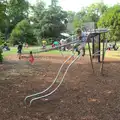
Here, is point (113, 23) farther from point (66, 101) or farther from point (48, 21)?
point (48, 21)

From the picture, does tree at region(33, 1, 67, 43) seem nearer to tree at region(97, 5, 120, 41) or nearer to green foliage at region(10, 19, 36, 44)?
green foliage at region(10, 19, 36, 44)

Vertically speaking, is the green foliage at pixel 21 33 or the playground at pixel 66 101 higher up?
the green foliage at pixel 21 33

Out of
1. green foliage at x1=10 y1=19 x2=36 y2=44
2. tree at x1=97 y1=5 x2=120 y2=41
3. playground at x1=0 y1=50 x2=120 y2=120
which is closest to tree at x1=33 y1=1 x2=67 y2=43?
green foliage at x1=10 y1=19 x2=36 y2=44

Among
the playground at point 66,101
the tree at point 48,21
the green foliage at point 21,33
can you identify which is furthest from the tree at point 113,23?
the tree at point 48,21

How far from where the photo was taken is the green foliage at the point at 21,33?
38.0 metres

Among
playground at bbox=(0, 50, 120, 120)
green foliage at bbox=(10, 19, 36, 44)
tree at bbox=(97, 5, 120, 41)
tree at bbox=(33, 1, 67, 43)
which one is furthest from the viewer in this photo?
tree at bbox=(33, 1, 67, 43)

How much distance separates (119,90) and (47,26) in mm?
36341

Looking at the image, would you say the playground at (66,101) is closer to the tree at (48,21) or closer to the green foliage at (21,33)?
the green foliage at (21,33)

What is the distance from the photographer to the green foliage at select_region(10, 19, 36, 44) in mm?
38006

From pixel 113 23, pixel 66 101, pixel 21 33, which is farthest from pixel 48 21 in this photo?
pixel 66 101

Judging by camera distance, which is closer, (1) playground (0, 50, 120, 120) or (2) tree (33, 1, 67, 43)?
(1) playground (0, 50, 120, 120)

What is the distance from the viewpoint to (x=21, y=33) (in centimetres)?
3847

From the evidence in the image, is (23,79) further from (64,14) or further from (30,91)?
(64,14)

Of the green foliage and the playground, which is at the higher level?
the green foliage
